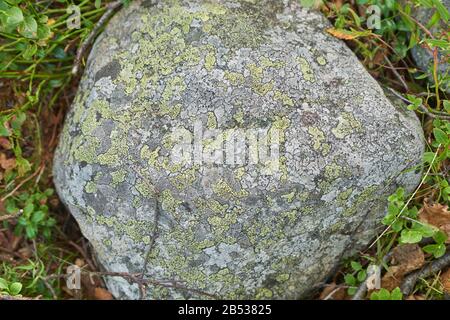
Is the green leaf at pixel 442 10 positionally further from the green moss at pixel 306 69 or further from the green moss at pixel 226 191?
the green moss at pixel 226 191

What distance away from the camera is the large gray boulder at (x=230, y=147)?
92.3 inches

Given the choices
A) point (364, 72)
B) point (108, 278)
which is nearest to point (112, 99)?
point (108, 278)

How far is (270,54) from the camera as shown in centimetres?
244

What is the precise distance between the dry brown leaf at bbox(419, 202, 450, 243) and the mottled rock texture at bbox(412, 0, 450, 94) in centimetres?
59

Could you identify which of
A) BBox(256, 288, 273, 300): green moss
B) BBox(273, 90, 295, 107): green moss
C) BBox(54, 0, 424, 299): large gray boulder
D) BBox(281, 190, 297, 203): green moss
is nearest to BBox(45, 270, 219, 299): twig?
BBox(54, 0, 424, 299): large gray boulder

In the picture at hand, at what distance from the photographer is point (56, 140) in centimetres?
305

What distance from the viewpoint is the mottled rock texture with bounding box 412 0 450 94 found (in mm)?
2631

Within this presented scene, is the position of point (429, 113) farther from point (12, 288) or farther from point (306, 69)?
point (12, 288)

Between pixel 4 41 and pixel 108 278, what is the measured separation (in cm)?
137

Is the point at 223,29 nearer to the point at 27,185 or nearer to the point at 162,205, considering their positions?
the point at 162,205

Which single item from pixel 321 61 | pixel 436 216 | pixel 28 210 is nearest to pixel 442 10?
pixel 321 61

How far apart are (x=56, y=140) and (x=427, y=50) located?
2.06 metres

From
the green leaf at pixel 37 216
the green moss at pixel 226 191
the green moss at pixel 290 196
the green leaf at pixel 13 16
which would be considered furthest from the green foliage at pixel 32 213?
the green moss at pixel 290 196

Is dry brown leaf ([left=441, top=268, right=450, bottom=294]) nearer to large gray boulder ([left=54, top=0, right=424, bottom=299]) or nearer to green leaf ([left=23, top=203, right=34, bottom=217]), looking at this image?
large gray boulder ([left=54, top=0, right=424, bottom=299])
